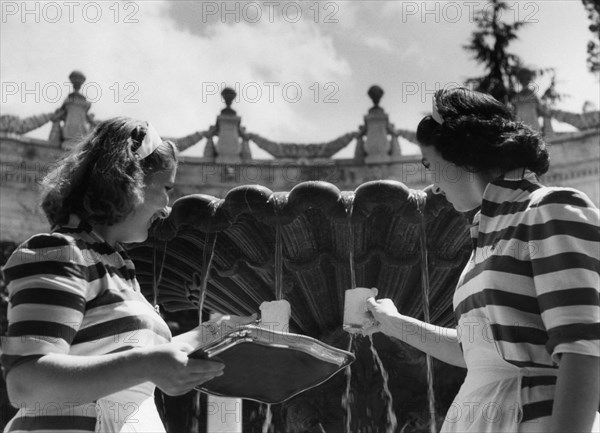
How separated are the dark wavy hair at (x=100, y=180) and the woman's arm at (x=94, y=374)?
53 centimetres

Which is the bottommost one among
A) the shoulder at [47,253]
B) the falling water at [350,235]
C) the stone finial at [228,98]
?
the shoulder at [47,253]

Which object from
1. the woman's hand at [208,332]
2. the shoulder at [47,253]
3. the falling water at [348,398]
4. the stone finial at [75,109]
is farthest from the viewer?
the stone finial at [75,109]

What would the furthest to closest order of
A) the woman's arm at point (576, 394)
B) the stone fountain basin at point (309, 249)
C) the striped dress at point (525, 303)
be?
the stone fountain basin at point (309, 249) → the striped dress at point (525, 303) → the woman's arm at point (576, 394)

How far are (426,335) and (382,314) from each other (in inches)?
11.7

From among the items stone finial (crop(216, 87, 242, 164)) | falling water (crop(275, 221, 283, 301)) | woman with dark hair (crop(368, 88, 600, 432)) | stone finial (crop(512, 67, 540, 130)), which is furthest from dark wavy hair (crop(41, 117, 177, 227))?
stone finial (crop(216, 87, 242, 164))

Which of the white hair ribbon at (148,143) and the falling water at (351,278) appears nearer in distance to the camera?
the white hair ribbon at (148,143)

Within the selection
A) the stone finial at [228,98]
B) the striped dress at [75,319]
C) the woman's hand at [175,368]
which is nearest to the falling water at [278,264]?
the striped dress at [75,319]

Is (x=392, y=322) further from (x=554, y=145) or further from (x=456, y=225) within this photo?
(x=554, y=145)

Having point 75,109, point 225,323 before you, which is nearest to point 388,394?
point 225,323

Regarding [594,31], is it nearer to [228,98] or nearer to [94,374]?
[228,98]

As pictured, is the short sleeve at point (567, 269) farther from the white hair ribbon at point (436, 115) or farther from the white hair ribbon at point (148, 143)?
the white hair ribbon at point (148, 143)

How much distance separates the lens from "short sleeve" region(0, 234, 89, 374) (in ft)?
7.70

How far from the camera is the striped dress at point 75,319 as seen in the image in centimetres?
237

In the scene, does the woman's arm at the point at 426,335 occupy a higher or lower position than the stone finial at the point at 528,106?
lower
